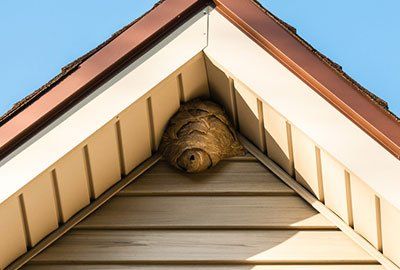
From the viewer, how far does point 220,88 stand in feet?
14.6

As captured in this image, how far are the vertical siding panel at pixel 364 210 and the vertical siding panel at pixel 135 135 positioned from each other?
3.11ft

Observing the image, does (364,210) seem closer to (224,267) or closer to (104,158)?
(224,267)

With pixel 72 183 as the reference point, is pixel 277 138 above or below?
above

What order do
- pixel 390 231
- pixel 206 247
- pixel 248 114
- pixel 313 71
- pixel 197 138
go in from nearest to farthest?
pixel 313 71, pixel 390 231, pixel 206 247, pixel 248 114, pixel 197 138

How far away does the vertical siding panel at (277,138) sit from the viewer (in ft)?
13.6

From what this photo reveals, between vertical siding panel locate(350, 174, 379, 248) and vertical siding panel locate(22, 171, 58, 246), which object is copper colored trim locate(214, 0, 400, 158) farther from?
vertical siding panel locate(22, 171, 58, 246)

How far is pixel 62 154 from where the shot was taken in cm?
374

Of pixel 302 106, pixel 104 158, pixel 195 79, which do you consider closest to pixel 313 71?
pixel 302 106

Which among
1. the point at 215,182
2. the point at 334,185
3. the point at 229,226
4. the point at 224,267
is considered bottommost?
the point at 224,267

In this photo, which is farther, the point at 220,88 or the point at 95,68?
the point at 220,88

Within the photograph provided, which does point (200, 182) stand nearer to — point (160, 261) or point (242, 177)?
point (242, 177)

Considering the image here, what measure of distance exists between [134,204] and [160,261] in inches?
14.9

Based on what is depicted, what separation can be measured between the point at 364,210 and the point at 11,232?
4.63ft

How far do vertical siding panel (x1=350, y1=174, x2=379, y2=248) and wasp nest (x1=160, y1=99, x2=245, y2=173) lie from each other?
736mm
